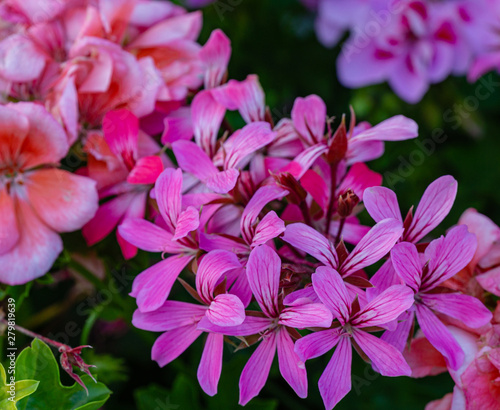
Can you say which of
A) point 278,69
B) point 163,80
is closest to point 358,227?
point 163,80

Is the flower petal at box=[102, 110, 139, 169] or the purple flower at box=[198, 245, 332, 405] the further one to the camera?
the flower petal at box=[102, 110, 139, 169]

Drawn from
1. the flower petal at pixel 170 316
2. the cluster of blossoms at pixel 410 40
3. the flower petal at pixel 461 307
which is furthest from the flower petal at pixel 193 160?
the cluster of blossoms at pixel 410 40

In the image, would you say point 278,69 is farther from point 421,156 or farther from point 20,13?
point 20,13

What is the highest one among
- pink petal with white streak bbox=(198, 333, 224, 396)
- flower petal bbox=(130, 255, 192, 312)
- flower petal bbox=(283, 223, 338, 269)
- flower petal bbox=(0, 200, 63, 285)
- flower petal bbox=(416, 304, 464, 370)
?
flower petal bbox=(283, 223, 338, 269)

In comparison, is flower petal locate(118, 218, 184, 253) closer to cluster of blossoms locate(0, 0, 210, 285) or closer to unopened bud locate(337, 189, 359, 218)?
cluster of blossoms locate(0, 0, 210, 285)

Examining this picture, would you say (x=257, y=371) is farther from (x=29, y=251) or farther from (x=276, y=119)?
(x=276, y=119)

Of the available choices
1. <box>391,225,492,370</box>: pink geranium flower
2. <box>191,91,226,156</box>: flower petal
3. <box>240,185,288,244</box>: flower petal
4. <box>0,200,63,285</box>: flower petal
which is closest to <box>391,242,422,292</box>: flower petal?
<box>391,225,492,370</box>: pink geranium flower
